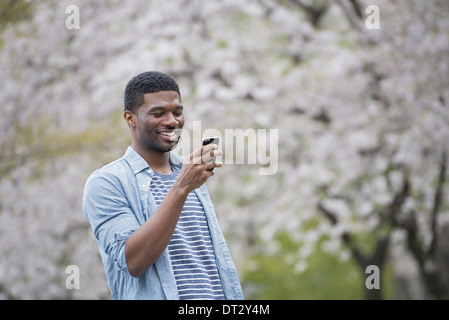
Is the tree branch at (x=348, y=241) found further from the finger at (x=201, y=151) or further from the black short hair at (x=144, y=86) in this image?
the finger at (x=201, y=151)

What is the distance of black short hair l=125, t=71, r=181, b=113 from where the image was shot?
2.37 m

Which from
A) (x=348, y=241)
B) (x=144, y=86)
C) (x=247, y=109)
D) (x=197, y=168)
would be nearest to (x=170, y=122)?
(x=144, y=86)

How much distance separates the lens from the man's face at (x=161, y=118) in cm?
234

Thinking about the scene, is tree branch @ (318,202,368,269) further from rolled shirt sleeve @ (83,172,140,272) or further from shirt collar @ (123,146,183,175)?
rolled shirt sleeve @ (83,172,140,272)

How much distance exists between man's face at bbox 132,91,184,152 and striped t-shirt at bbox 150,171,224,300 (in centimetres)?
16

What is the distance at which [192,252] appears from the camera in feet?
→ 7.57

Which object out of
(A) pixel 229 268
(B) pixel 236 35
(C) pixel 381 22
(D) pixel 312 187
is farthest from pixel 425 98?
(A) pixel 229 268

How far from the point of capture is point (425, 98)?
289 inches

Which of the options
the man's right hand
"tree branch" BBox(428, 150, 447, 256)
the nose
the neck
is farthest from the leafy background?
the man's right hand

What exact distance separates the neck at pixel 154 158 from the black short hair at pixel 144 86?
0.52 feet

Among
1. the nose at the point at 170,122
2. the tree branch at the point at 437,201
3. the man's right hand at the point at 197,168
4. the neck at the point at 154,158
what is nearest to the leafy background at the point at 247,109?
the tree branch at the point at 437,201

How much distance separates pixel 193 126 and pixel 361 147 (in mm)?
2386

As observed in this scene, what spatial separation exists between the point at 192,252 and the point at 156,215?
0.31 meters
